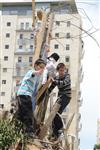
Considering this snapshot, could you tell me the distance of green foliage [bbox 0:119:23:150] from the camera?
335 inches

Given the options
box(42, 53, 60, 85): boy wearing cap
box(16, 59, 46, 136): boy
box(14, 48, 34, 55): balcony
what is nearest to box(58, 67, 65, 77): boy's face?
box(42, 53, 60, 85): boy wearing cap

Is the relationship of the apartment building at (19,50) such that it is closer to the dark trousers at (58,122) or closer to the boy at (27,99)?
the dark trousers at (58,122)

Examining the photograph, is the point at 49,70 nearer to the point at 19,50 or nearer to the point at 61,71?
the point at 61,71

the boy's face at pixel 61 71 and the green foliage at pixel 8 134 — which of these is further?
the boy's face at pixel 61 71

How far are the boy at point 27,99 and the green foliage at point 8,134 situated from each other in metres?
0.15

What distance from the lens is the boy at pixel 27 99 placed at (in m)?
8.85

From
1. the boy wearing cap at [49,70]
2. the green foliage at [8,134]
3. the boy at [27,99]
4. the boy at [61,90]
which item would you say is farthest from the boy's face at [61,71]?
the green foliage at [8,134]

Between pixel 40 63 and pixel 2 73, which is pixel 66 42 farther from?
pixel 40 63

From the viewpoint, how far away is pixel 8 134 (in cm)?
860

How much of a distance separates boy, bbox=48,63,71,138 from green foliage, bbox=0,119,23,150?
0.99 meters

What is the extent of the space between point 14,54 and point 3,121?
64.0 metres

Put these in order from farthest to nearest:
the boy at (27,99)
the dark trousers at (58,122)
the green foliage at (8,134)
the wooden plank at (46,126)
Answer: the dark trousers at (58,122) → the wooden plank at (46,126) → the boy at (27,99) → the green foliage at (8,134)

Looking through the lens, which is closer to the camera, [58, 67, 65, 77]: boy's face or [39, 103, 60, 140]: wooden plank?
[39, 103, 60, 140]: wooden plank

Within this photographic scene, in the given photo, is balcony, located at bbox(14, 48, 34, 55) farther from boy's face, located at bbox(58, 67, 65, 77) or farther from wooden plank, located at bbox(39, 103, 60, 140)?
wooden plank, located at bbox(39, 103, 60, 140)
